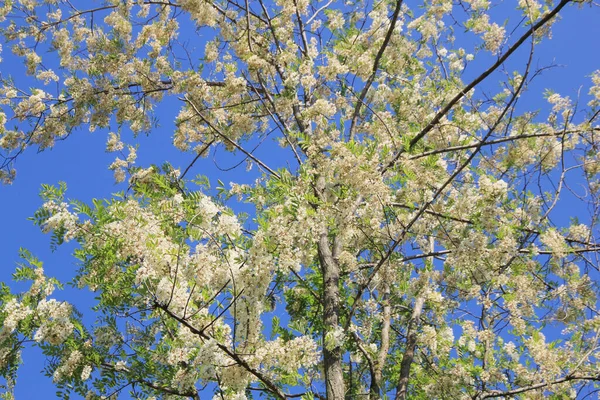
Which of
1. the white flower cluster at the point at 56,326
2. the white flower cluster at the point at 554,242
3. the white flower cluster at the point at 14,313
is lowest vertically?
the white flower cluster at the point at 56,326

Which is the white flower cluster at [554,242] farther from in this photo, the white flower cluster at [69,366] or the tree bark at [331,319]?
the white flower cluster at [69,366]

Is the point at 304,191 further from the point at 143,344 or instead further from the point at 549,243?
the point at 549,243

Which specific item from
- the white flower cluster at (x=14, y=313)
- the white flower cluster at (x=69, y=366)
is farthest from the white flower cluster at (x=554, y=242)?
the white flower cluster at (x=14, y=313)

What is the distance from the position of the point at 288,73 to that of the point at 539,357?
13.0 feet

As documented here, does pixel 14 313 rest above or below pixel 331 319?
below

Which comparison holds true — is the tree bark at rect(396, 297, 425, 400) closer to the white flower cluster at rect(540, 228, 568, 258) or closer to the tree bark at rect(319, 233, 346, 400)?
the tree bark at rect(319, 233, 346, 400)

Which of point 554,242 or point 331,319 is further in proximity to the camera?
point 331,319

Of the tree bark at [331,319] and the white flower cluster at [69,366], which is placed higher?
the tree bark at [331,319]

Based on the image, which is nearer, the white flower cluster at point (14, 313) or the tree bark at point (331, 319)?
the white flower cluster at point (14, 313)

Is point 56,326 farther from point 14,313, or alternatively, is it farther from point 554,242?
point 554,242

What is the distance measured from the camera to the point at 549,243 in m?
5.03

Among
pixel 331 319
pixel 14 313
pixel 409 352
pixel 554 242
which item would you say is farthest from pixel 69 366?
pixel 554 242

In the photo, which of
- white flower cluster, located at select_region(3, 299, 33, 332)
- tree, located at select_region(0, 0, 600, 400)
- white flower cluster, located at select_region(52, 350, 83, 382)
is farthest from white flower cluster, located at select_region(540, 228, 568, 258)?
white flower cluster, located at select_region(3, 299, 33, 332)

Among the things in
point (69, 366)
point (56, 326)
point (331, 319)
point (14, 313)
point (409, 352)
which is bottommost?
point (69, 366)
